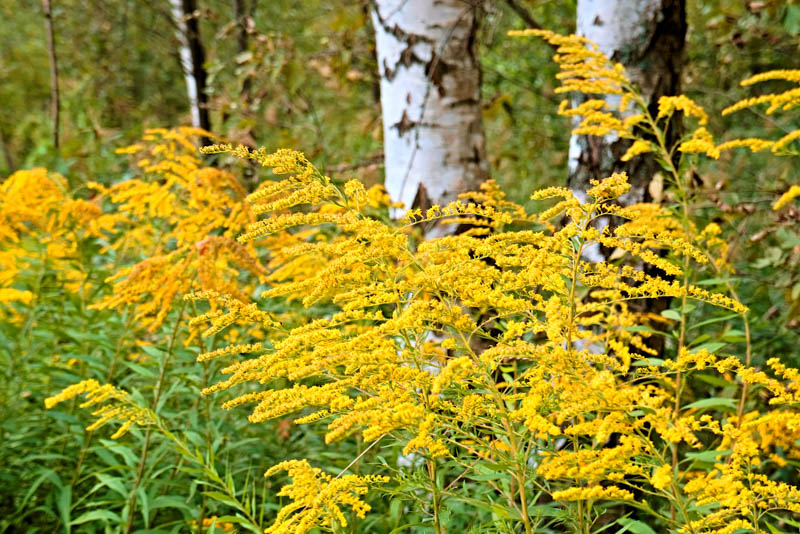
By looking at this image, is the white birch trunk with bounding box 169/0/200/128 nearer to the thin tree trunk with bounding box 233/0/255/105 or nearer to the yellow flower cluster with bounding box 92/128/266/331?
the thin tree trunk with bounding box 233/0/255/105

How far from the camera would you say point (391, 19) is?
9.25ft

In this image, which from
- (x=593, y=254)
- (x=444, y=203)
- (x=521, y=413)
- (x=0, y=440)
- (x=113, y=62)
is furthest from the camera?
(x=113, y=62)

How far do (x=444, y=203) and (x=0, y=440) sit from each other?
176 cm

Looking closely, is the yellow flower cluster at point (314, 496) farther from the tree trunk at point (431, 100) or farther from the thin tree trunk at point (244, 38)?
the thin tree trunk at point (244, 38)

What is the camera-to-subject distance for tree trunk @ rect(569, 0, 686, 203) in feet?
8.07

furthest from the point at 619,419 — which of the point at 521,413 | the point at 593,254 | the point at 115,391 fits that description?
the point at 593,254

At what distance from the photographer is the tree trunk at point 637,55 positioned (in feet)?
8.07

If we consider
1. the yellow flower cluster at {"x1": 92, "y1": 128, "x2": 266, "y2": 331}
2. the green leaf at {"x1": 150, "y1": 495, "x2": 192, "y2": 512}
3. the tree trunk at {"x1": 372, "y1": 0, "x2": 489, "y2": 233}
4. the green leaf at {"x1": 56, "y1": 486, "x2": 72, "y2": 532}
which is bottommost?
the green leaf at {"x1": 56, "y1": 486, "x2": 72, "y2": 532}

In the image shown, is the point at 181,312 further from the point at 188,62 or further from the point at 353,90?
the point at 353,90

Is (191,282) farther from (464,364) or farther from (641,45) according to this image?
(641,45)

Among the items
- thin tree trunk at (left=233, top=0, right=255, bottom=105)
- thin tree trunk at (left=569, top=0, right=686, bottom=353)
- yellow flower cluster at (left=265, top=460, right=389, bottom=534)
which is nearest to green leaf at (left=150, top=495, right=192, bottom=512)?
yellow flower cluster at (left=265, top=460, right=389, bottom=534)

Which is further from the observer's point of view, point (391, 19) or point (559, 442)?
point (391, 19)

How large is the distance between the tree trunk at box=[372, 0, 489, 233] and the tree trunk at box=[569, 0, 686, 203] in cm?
47

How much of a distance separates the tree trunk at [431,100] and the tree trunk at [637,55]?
473 mm
